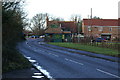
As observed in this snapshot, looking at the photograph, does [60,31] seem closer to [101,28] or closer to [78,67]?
[101,28]

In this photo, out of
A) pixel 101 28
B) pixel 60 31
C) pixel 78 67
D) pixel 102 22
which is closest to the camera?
pixel 78 67

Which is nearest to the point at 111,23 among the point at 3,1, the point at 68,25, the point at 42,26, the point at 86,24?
the point at 86,24

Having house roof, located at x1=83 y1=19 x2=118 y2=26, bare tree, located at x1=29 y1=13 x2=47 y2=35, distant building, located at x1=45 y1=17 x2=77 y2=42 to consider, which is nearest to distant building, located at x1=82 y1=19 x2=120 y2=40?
house roof, located at x1=83 y1=19 x2=118 y2=26

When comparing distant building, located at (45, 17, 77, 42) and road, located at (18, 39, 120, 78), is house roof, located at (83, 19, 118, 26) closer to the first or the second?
distant building, located at (45, 17, 77, 42)

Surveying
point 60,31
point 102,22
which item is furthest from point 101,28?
point 60,31

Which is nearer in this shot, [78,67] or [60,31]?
[78,67]

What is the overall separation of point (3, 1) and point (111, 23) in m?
67.2

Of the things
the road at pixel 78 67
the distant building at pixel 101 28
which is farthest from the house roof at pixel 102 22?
the road at pixel 78 67

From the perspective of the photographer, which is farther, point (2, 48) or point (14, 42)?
point (14, 42)

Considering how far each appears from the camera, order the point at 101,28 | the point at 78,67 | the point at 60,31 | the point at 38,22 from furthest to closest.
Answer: the point at 38,22 < the point at 101,28 < the point at 60,31 < the point at 78,67

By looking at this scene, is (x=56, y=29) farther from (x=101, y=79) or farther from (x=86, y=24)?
(x=101, y=79)

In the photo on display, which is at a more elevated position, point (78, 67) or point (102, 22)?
point (102, 22)

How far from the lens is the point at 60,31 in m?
72.4

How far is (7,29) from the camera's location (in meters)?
10.1
